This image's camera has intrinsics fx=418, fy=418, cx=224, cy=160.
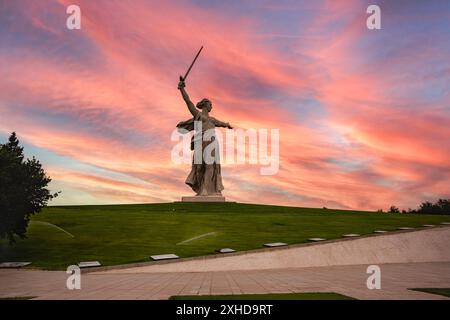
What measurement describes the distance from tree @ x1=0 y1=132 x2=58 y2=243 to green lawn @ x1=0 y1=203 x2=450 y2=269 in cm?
205

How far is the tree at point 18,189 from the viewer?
1049 inches

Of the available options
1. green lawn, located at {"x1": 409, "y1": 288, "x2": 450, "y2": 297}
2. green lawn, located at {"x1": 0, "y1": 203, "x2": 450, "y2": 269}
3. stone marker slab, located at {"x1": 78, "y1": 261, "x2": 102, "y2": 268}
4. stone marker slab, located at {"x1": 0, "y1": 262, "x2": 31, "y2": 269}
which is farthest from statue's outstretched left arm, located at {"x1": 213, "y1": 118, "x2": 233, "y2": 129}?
green lawn, located at {"x1": 409, "y1": 288, "x2": 450, "y2": 297}

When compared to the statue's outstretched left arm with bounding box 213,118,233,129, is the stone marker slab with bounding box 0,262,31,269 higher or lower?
lower

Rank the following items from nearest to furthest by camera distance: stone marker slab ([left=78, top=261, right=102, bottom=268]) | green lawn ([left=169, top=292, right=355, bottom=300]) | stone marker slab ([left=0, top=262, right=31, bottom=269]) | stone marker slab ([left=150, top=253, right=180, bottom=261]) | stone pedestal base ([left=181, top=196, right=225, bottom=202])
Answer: green lawn ([left=169, top=292, right=355, bottom=300])
stone marker slab ([left=78, top=261, right=102, bottom=268])
stone marker slab ([left=0, top=262, right=31, bottom=269])
stone marker slab ([left=150, top=253, right=180, bottom=261])
stone pedestal base ([left=181, top=196, right=225, bottom=202])

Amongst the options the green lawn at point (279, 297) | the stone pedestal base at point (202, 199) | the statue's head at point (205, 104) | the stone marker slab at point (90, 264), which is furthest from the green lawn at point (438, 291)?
the statue's head at point (205, 104)

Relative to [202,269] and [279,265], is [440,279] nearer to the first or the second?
[279,265]

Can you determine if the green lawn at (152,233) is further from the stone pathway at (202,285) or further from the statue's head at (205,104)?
the statue's head at (205,104)

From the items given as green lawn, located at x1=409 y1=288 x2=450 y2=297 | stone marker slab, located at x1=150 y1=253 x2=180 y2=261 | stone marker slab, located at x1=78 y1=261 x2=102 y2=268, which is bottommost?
green lawn, located at x1=409 y1=288 x2=450 y2=297

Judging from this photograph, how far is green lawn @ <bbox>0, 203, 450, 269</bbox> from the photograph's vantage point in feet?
86.7

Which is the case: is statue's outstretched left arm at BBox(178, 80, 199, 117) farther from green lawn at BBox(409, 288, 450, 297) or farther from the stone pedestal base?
green lawn at BBox(409, 288, 450, 297)

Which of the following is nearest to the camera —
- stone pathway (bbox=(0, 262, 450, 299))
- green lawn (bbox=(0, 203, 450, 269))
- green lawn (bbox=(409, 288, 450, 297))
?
green lawn (bbox=(409, 288, 450, 297))

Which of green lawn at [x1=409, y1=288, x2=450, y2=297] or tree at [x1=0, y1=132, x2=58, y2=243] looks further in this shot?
tree at [x1=0, y1=132, x2=58, y2=243]

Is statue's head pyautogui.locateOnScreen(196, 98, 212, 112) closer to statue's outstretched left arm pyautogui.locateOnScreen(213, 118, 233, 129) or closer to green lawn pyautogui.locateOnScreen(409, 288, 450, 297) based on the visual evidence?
statue's outstretched left arm pyautogui.locateOnScreen(213, 118, 233, 129)
